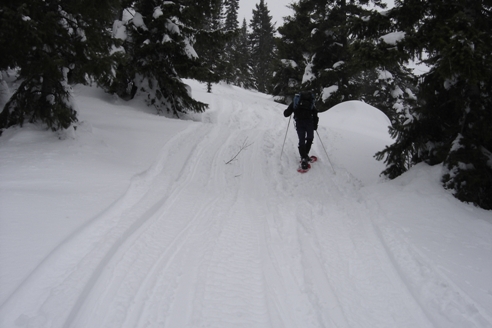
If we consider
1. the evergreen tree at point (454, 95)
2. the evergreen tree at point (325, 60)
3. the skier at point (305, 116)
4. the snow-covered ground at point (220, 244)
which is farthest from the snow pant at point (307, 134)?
the evergreen tree at point (325, 60)

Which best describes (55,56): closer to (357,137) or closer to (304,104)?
(304,104)

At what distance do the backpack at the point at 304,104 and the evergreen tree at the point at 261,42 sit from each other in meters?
36.6

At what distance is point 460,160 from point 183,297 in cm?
488

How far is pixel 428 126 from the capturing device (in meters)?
5.70

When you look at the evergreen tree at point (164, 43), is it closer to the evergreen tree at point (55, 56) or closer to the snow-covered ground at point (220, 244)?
the evergreen tree at point (55, 56)

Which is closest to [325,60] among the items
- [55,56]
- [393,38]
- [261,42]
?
[393,38]

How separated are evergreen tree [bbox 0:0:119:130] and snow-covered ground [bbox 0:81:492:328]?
0.52m

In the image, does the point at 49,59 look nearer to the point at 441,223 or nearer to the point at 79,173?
the point at 79,173

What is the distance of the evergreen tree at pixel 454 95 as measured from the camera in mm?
3973

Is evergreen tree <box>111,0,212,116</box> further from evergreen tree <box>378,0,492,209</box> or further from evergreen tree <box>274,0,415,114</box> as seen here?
evergreen tree <box>378,0,492,209</box>

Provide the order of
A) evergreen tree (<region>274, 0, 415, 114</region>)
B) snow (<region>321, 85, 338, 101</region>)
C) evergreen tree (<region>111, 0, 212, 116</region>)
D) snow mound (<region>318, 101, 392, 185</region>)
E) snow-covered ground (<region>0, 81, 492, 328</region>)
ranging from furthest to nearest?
1. snow (<region>321, 85, 338, 101</region>)
2. evergreen tree (<region>274, 0, 415, 114</region>)
3. evergreen tree (<region>111, 0, 212, 116</region>)
4. snow mound (<region>318, 101, 392, 185</region>)
5. snow-covered ground (<region>0, 81, 492, 328</region>)

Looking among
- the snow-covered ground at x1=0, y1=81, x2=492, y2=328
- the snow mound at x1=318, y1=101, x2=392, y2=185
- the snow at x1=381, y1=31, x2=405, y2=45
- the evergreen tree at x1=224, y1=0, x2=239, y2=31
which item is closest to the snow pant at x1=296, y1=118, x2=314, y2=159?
the snow-covered ground at x1=0, y1=81, x2=492, y2=328

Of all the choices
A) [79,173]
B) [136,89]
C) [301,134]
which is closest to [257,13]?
[136,89]

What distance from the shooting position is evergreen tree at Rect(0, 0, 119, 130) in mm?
6035
